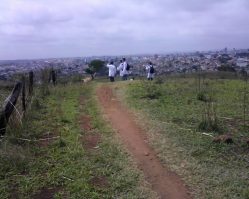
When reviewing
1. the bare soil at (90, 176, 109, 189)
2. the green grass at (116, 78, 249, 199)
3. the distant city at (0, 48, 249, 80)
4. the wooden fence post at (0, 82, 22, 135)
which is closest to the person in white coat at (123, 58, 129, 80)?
the distant city at (0, 48, 249, 80)

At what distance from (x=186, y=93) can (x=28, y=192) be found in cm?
981

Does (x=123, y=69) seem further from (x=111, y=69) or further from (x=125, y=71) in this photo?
(x=111, y=69)

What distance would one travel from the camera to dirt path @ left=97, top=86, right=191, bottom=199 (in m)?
5.96

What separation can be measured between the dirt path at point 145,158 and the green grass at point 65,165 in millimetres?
184

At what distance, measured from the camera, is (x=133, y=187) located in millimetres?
6090

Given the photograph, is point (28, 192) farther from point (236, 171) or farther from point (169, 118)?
point (169, 118)

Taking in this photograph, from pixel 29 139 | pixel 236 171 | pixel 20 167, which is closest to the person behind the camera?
pixel 236 171

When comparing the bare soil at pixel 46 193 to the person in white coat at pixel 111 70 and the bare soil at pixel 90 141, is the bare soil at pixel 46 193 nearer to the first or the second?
the bare soil at pixel 90 141

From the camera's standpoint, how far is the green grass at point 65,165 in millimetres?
6066

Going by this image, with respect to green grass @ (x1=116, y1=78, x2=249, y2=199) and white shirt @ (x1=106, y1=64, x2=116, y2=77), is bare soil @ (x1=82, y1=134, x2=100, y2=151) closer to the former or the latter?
green grass @ (x1=116, y1=78, x2=249, y2=199)

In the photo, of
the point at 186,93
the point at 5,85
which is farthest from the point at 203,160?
the point at 5,85

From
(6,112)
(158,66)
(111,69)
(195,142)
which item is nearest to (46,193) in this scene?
(6,112)

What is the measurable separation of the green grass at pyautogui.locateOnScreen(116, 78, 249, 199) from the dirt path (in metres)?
0.16

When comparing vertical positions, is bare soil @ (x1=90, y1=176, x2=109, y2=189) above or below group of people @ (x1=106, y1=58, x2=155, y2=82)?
below
